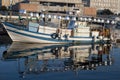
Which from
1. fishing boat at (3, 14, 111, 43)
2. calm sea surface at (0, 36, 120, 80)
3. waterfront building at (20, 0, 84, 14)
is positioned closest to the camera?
calm sea surface at (0, 36, 120, 80)

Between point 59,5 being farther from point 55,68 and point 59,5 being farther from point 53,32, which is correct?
point 55,68

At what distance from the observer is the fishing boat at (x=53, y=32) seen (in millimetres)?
54625

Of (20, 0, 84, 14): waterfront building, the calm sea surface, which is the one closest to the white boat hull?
the calm sea surface

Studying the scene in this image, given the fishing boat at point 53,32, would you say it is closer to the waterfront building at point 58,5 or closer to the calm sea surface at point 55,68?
the calm sea surface at point 55,68

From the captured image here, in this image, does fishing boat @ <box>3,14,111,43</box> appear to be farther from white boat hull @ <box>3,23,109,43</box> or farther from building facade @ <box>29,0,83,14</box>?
building facade @ <box>29,0,83,14</box>

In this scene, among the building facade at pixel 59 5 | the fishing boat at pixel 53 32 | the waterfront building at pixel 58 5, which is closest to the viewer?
the fishing boat at pixel 53 32

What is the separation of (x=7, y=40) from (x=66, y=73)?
33.0m

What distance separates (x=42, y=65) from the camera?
31297mm

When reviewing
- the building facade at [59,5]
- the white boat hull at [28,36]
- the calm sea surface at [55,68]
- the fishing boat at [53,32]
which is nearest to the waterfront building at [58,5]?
the building facade at [59,5]

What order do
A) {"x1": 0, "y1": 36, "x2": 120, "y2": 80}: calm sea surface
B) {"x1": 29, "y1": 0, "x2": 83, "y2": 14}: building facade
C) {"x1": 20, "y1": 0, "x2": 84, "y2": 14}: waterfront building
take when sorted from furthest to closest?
1. {"x1": 29, "y1": 0, "x2": 83, "y2": 14}: building facade
2. {"x1": 20, "y1": 0, "x2": 84, "y2": 14}: waterfront building
3. {"x1": 0, "y1": 36, "x2": 120, "y2": 80}: calm sea surface

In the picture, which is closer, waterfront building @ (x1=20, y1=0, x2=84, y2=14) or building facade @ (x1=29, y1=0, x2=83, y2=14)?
waterfront building @ (x1=20, y1=0, x2=84, y2=14)

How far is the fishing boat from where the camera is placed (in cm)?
5462

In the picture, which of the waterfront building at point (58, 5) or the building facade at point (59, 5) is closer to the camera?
the waterfront building at point (58, 5)

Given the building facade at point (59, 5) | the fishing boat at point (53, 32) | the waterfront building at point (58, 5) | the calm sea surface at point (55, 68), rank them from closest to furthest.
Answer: the calm sea surface at point (55, 68)
the fishing boat at point (53, 32)
the waterfront building at point (58, 5)
the building facade at point (59, 5)
